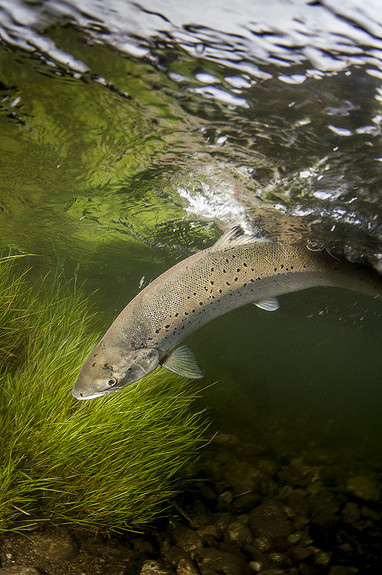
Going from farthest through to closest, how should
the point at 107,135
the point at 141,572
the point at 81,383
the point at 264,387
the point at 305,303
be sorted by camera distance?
the point at 264,387 < the point at 305,303 < the point at 107,135 < the point at 141,572 < the point at 81,383

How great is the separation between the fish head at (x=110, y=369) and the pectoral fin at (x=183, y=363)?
0.21 m

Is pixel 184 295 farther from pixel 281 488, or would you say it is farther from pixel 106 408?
pixel 281 488

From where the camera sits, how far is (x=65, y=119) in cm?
601

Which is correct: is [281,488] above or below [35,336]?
below

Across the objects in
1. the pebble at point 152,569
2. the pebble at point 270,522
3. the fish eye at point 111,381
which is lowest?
the pebble at point 270,522

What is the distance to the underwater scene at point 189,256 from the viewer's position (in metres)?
3.56

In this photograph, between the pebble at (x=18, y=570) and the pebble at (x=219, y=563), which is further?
the pebble at (x=219, y=563)

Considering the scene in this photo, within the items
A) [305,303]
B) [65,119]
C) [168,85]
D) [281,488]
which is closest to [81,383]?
[168,85]

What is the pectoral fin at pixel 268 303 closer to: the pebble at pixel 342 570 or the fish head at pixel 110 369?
the fish head at pixel 110 369

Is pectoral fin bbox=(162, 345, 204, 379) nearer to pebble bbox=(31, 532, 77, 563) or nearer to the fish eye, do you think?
the fish eye

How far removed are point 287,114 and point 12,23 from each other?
329 centimetres

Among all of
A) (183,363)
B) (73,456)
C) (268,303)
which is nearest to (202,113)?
(268,303)

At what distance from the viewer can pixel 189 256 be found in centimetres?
577

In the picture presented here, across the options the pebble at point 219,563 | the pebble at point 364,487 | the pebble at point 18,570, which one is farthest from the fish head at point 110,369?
the pebble at point 364,487
